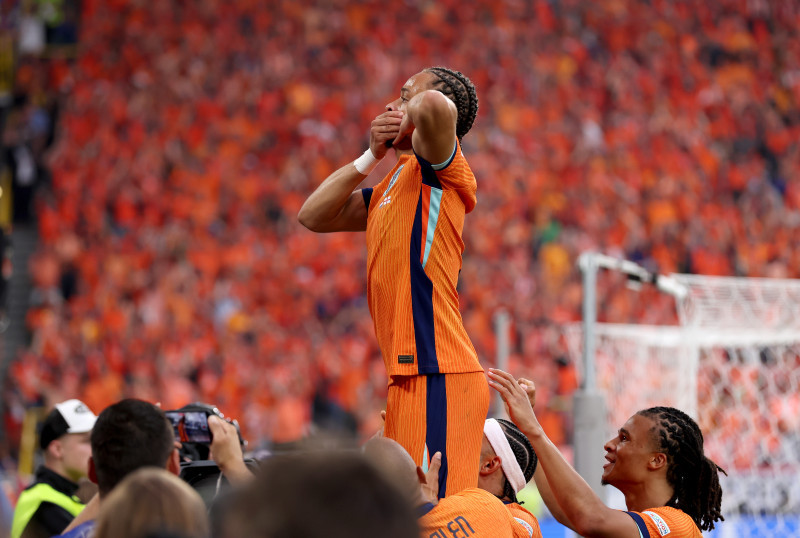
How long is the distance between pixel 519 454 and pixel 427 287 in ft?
2.75

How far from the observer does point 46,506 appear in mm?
4375

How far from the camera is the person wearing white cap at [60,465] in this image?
4508mm

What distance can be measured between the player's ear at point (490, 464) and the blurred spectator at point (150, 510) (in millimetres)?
1799

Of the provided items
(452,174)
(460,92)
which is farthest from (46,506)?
(460,92)

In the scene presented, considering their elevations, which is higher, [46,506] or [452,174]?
[452,174]

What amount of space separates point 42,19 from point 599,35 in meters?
11.5

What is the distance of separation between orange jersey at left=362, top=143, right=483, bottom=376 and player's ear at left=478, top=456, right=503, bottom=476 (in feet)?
1.47

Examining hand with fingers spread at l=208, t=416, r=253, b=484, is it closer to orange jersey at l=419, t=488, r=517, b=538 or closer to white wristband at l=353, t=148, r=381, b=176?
orange jersey at l=419, t=488, r=517, b=538

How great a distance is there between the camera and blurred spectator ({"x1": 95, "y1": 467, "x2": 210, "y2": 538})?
1811 millimetres

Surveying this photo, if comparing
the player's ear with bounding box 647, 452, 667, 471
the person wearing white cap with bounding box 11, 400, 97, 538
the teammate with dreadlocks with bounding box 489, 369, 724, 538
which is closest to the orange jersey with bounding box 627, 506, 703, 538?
the teammate with dreadlocks with bounding box 489, 369, 724, 538

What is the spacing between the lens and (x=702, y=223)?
55.4 feet

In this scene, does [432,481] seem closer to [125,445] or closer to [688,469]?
[125,445]

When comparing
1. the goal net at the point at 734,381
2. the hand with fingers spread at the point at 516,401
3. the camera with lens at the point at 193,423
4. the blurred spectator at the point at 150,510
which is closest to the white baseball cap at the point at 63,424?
the camera with lens at the point at 193,423

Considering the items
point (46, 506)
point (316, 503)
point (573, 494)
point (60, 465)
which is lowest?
point (46, 506)
